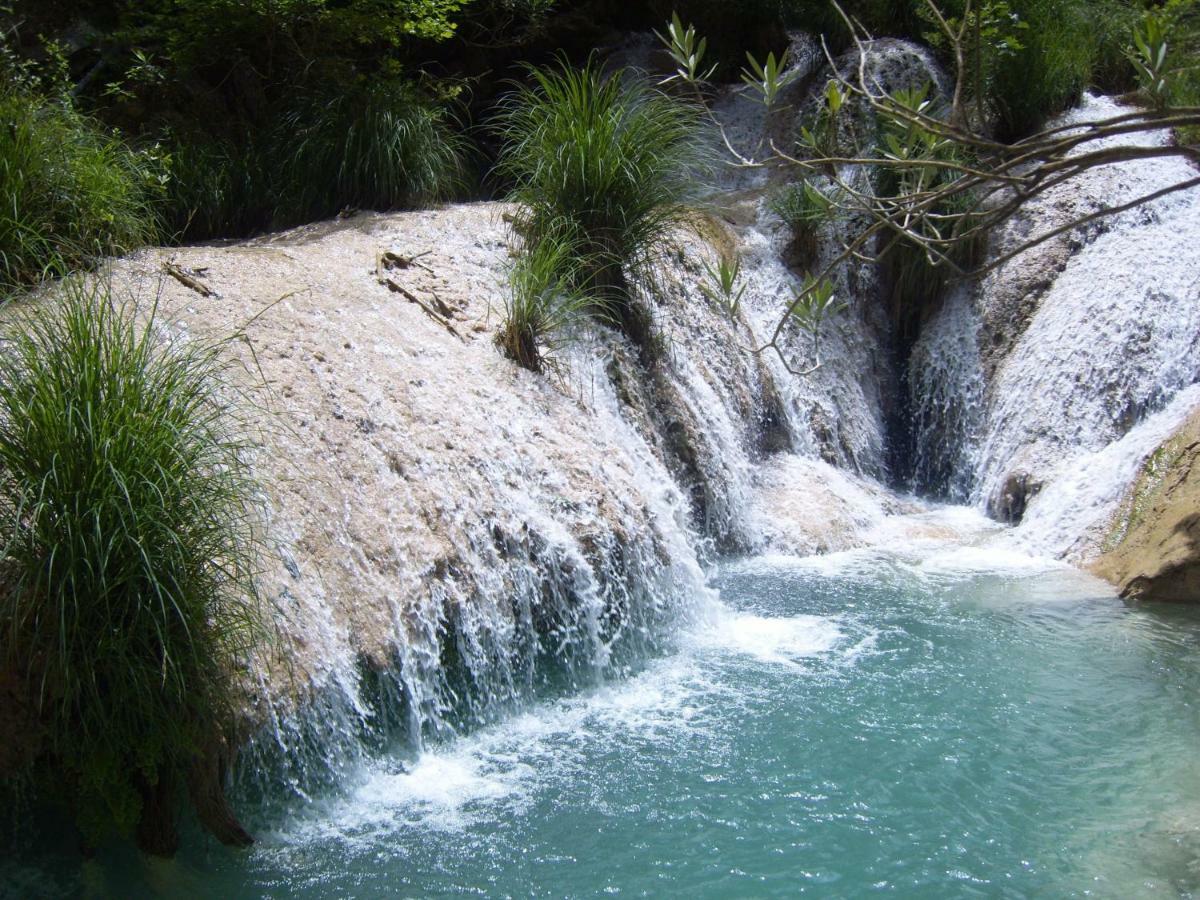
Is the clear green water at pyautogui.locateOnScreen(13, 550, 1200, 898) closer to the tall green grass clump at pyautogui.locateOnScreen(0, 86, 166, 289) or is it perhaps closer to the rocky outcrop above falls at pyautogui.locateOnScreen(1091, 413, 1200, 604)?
the rocky outcrop above falls at pyautogui.locateOnScreen(1091, 413, 1200, 604)

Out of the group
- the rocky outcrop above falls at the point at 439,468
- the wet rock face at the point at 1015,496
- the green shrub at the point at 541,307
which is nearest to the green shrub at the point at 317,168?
the rocky outcrop above falls at the point at 439,468

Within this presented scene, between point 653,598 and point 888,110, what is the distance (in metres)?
3.31

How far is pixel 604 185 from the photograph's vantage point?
6797mm

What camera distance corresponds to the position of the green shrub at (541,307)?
6.21m

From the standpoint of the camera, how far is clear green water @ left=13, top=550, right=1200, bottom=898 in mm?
3482

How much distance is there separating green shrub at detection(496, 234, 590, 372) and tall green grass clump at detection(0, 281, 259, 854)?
9.86 ft

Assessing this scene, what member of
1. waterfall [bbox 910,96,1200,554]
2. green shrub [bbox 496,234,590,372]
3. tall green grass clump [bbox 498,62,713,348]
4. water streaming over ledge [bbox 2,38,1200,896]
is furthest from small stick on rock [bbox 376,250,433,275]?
Answer: waterfall [bbox 910,96,1200,554]

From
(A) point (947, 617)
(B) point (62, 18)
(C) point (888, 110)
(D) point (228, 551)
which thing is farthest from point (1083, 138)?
(B) point (62, 18)

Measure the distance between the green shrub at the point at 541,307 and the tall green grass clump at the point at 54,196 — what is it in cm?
201

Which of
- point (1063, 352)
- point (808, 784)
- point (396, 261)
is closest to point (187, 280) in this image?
point (396, 261)

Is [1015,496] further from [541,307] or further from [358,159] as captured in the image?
[358,159]

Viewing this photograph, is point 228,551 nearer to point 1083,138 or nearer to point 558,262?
point 1083,138

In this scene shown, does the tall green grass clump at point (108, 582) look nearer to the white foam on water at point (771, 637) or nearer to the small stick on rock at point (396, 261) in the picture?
the white foam on water at point (771, 637)

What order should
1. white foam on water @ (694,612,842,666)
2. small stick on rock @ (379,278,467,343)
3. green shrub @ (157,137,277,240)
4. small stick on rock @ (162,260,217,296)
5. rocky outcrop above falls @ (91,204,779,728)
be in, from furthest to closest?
1. green shrub @ (157,137,277,240)
2. small stick on rock @ (379,278,467,343)
3. small stick on rock @ (162,260,217,296)
4. white foam on water @ (694,612,842,666)
5. rocky outcrop above falls @ (91,204,779,728)
